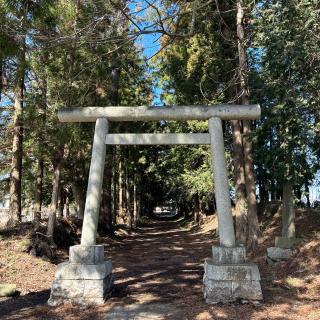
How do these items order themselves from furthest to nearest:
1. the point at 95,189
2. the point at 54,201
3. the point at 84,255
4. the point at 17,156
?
1. the point at 17,156
2. the point at 54,201
3. the point at 95,189
4. the point at 84,255

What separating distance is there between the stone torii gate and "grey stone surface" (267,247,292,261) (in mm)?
3602

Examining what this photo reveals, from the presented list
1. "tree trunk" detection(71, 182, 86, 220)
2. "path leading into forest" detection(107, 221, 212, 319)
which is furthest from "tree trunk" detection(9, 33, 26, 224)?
"tree trunk" detection(71, 182, 86, 220)

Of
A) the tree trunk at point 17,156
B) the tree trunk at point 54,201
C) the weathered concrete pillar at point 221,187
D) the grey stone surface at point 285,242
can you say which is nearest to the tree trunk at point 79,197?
the tree trunk at point 17,156

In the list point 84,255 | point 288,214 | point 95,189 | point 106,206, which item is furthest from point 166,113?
point 106,206

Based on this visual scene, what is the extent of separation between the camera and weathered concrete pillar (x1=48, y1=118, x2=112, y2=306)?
738 centimetres

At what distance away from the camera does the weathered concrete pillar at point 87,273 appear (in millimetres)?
7379

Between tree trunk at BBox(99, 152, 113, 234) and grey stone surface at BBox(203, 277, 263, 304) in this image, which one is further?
tree trunk at BBox(99, 152, 113, 234)

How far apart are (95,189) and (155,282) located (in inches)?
114

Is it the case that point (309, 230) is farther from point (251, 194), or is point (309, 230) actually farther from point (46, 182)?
point (46, 182)

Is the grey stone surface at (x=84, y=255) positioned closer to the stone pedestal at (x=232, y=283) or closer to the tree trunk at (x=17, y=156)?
the stone pedestal at (x=232, y=283)

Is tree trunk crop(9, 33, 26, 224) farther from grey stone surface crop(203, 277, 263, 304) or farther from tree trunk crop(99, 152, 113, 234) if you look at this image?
grey stone surface crop(203, 277, 263, 304)

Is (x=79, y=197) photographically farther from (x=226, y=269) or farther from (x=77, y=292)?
(x=226, y=269)

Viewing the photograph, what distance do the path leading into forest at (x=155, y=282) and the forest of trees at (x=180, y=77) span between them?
2.61 m

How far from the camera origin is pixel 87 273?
7430 millimetres
